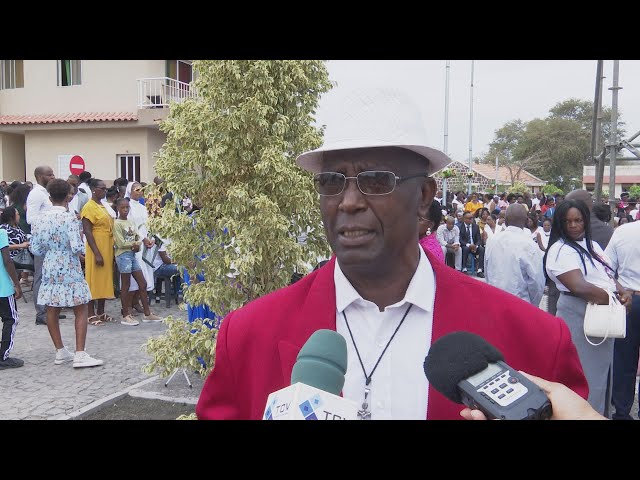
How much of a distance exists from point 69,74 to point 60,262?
15.1m

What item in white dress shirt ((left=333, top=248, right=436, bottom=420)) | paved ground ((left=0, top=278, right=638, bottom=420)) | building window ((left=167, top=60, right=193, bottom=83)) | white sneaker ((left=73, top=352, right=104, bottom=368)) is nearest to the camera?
white dress shirt ((left=333, top=248, right=436, bottom=420))

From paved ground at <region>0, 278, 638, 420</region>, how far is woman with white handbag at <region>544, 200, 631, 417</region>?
1555 millimetres

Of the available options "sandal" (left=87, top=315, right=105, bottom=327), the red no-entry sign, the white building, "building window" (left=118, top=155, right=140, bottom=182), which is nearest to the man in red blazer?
"sandal" (left=87, top=315, right=105, bottom=327)

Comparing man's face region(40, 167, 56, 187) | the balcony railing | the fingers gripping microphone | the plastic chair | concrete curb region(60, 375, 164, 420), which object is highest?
the balcony railing

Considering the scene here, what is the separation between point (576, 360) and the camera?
175cm

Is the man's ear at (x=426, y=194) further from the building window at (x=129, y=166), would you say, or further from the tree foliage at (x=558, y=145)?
the tree foliage at (x=558, y=145)

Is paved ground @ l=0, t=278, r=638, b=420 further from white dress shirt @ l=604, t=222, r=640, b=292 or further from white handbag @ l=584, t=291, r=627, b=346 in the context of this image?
white handbag @ l=584, t=291, r=627, b=346

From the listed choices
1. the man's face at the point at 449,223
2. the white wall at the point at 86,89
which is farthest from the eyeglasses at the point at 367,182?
the white wall at the point at 86,89

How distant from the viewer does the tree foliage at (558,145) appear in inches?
2250

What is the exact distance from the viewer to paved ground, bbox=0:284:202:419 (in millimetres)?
5426

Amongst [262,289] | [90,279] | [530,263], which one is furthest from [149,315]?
[530,263]

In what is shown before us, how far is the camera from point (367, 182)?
1792mm

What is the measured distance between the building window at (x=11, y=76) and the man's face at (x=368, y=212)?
2178 cm

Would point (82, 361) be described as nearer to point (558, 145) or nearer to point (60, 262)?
point (60, 262)
